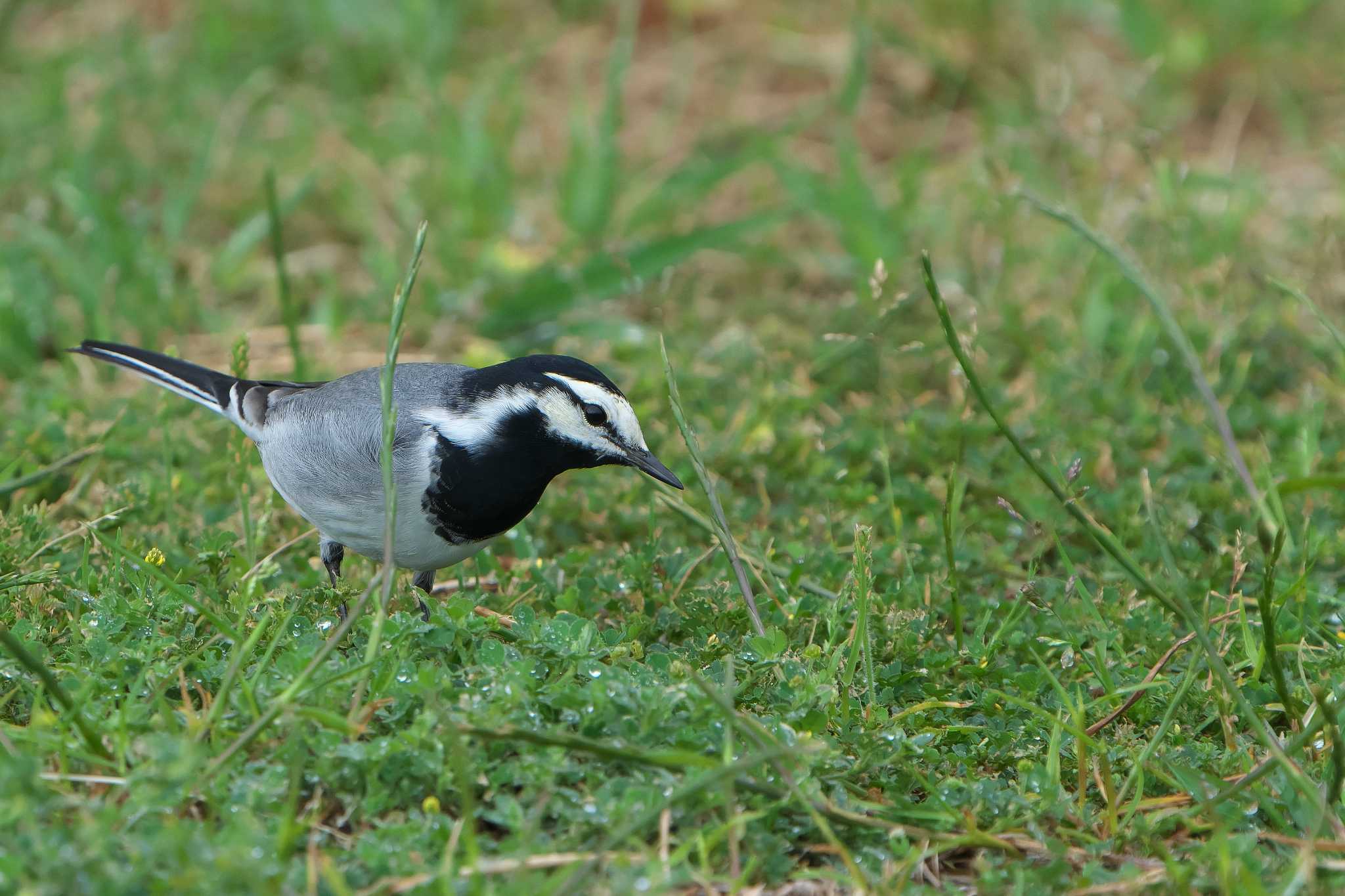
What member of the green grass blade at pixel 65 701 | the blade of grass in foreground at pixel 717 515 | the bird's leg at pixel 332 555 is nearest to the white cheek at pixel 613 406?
the blade of grass in foreground at pixel 717 515

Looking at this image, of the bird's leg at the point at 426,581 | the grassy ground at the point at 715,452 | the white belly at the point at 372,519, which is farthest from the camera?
the bird's leg at the point at 426,581

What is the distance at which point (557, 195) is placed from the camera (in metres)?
7.21

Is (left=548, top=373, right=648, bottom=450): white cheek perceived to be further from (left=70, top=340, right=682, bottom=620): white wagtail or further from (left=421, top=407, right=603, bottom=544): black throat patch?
(left=421, top=407, right=603, bottom=544): black throat patch

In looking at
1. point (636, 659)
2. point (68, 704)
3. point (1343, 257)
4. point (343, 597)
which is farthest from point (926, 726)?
point (1343, 257)

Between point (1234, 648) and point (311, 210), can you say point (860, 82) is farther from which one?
point (1234, 648)

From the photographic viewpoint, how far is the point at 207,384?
15.1 ft

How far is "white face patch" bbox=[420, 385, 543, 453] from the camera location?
387 centimetres

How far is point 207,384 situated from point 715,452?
173 centimetres

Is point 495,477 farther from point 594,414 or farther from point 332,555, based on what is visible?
point 332,555

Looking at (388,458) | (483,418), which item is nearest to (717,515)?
(483,418)

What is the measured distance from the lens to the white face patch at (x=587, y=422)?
12.6ft

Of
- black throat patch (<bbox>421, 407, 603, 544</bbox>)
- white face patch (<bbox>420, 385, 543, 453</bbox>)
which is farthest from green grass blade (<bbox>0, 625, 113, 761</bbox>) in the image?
white face patch (<bbox>420, 385, 543, 453</bbox>)

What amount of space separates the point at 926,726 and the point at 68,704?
1.89m

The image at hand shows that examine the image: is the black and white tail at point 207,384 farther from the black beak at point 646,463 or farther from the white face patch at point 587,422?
the black beak at point 646,463
